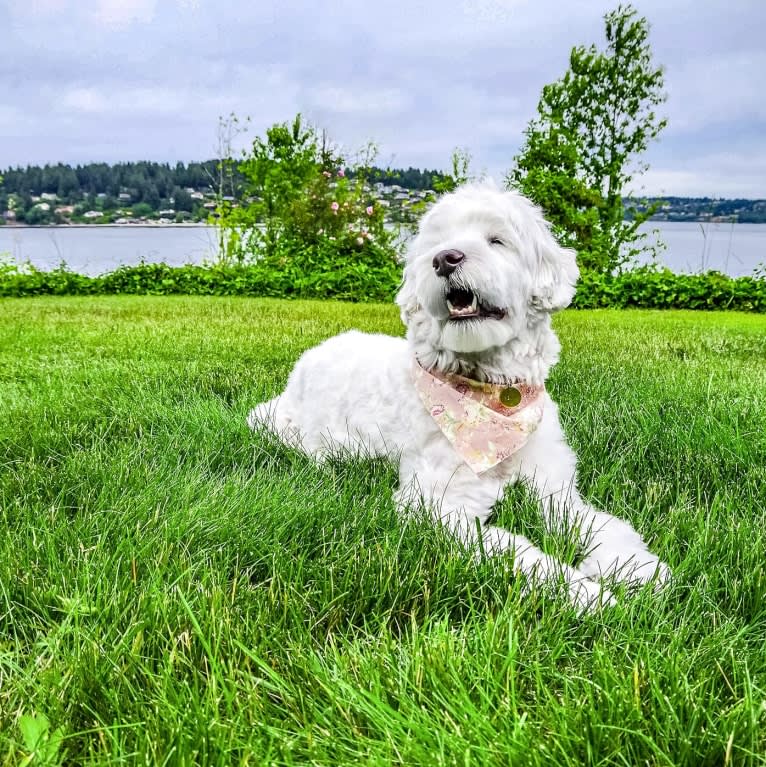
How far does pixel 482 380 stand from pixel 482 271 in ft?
1.92

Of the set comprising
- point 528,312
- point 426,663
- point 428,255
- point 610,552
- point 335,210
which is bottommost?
point 610,552

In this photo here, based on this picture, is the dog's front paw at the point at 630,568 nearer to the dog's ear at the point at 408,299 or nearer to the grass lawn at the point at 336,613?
the grass lawn at the point at 336,613

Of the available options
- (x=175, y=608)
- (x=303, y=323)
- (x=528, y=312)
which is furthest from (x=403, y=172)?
(x=175, y=608)

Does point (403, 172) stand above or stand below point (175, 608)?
above

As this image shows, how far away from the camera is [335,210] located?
552 inches

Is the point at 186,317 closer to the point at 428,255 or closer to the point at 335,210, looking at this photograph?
the point at 335,210

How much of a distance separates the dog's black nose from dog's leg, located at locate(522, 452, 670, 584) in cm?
99

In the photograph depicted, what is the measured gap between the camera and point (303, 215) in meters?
14.1

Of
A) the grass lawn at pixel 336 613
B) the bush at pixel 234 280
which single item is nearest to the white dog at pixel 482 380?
the grass lawn at pixel 336 613

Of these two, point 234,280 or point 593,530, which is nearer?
point 593,530

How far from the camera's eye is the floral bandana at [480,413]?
2.71 meters

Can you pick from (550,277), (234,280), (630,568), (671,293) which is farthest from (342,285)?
(630,568)

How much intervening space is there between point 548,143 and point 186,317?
10.0 metres

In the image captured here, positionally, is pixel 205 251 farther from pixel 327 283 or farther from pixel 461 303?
pixel 461 303
